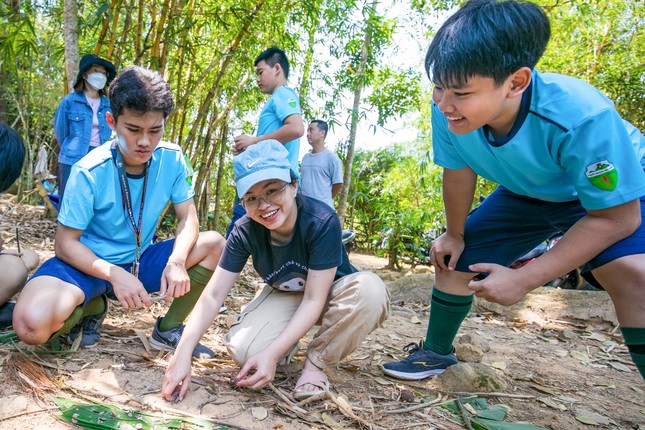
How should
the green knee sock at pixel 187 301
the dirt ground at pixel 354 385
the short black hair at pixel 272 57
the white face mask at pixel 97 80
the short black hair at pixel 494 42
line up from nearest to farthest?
the short black hair at pixel 494 42
the dirt ground at pixel 354 385
the green knee sock at pixel 187 301
the short black hair at pixel 272 57
the white face mask at pixel 97 80

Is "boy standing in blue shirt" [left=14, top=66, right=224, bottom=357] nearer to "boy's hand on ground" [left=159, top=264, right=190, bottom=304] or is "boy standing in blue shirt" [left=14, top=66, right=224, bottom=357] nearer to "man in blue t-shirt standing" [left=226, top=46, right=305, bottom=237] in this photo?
"boy's hand on ground" [left=159, top=264, right=190, bottom=304]

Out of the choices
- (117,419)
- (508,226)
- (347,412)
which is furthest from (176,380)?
(508,226)

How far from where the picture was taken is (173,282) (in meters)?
1.94

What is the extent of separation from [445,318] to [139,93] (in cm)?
169

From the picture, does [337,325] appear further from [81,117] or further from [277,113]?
[81,117]

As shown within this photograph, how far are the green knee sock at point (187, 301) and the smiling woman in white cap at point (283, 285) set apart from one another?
0.94 feet

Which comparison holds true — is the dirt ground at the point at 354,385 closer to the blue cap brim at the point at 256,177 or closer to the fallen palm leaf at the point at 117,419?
the fallen palm leaf at the point at 117,419

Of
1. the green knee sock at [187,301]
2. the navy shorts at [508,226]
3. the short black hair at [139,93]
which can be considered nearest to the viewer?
the navy shorts at [508,226]

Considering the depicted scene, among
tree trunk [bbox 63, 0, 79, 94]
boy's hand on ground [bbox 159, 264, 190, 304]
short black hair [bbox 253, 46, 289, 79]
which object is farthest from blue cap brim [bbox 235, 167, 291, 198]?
tree trunk [bbox 63, 0, 79, 94]

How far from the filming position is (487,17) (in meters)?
1.38

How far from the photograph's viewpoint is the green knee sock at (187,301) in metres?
2.17

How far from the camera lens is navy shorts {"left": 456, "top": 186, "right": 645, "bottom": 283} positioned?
185cm

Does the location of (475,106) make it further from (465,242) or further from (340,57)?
(340,57)

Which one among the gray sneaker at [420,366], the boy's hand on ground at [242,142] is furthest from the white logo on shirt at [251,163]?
the boy's hand on ground at [242,142]
